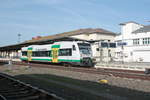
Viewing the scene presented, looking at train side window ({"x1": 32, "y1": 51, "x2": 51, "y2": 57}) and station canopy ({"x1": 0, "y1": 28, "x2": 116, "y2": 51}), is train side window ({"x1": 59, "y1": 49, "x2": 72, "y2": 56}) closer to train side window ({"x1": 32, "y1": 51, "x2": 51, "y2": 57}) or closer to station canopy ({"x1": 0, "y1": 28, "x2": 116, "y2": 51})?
train side window ({"x1": 32, "y1": 51, "x2": 51, "y2": 57})

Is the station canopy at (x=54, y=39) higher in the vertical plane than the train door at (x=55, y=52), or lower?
higher

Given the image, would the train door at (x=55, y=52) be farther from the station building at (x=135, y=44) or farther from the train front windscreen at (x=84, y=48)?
the station building at (x=135, y=44)

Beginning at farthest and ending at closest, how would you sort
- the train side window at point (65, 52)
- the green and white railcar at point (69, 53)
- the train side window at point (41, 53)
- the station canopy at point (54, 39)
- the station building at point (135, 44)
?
1. the station building at point (135, 44)
2. the station canopy at point (54, 39)
3. the train side window at point (41, 53)
4. the train side window at point (65, 52)
5. the green and white railcar at point (69, 53)

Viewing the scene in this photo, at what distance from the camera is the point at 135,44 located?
47812 mm

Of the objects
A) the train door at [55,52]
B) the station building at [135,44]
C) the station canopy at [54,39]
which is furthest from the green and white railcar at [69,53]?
the station building at [135,44]

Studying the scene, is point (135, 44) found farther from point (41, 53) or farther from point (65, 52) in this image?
point (65, 52)

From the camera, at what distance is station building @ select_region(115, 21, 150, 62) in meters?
43.8

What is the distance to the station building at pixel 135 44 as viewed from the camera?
144ft

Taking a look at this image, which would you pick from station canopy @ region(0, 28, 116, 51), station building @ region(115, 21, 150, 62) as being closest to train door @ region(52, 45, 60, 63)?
station canopy @ region(0, 28, 116, 51)

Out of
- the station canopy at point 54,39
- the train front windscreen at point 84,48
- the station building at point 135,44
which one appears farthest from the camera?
the station building at point 135,44

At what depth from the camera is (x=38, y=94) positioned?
704 centimetres

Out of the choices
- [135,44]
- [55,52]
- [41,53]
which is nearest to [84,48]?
[55,52]

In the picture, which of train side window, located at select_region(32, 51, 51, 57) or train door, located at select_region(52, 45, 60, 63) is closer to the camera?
train door, located at select_region(52, 45, 60, 63)

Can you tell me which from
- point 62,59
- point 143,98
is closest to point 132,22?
point 62,59
